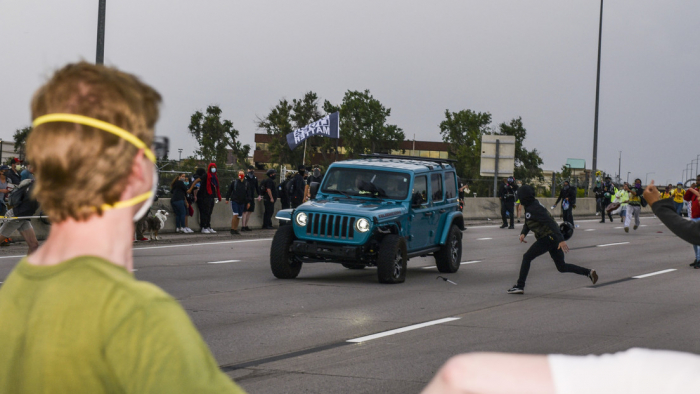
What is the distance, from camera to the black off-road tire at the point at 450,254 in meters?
15.9

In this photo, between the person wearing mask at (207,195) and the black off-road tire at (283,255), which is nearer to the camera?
the black off-road tire at (283,255)

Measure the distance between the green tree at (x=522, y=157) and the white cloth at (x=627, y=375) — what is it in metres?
109

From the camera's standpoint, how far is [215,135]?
89.9 m

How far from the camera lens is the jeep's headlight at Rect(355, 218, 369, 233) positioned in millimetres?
13680

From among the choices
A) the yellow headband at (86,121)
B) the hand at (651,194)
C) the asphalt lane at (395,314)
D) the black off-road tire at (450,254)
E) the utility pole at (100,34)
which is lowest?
the asphalt lane at (395,314)

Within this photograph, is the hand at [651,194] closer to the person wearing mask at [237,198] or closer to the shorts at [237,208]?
the person wearing mask at [237,198]

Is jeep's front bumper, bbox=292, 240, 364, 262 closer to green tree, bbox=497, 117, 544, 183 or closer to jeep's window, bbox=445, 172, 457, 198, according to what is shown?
jeep's window, bbox=445, 172, 457, 198

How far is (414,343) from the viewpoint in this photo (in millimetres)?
8695

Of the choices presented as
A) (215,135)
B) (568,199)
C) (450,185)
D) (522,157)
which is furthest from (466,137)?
(450,185)

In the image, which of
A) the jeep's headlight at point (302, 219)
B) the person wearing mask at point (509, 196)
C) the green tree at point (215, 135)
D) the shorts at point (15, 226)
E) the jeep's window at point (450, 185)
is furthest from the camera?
the green tree at point (215, 135)

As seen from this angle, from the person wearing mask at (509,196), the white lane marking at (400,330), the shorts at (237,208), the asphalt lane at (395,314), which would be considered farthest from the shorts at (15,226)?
the person wearing mask at (509,196)

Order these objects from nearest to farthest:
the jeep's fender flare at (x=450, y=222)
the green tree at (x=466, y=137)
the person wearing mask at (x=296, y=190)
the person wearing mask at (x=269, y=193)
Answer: the jeep's fender flare at (x=450, y=222) < the person wearing mask at (x=296, y=190) < the person wearing mask at (x=269, y=193) < the green tree at (x=466, y=137)

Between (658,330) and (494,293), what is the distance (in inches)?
144

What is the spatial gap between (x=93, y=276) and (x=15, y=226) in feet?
46.3
